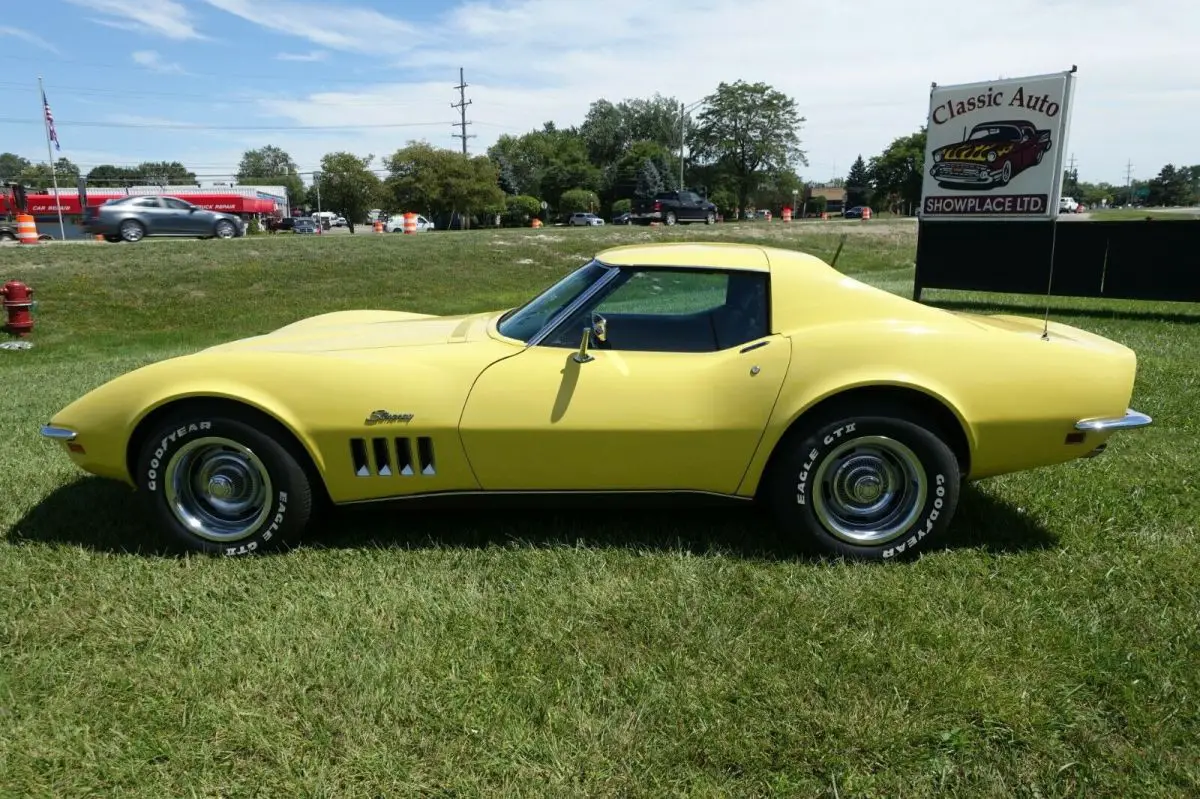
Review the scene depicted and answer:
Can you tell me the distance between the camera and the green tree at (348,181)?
5334 centimetres

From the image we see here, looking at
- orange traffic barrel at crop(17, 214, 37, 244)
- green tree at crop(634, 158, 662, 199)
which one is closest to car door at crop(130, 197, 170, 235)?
orange traffic barrel at crop(17, 214, 37, 244)

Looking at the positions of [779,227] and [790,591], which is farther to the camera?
[779,227]

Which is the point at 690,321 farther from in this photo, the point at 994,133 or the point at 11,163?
the point at 11,163

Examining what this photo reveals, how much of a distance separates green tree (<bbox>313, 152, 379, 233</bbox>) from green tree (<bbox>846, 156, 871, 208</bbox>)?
62.0 metres

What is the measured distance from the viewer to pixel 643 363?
318cm

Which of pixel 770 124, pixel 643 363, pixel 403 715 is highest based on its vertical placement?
pixel 770 124

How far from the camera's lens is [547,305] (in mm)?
3539

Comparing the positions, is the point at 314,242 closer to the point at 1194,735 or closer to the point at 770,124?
the point at 1194,735

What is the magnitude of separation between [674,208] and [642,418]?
3376cm

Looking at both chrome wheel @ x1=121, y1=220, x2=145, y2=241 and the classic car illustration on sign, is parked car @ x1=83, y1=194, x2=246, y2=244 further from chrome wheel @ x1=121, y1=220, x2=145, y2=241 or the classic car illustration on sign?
the classic car illustration on sign

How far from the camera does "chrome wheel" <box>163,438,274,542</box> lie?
3221mm

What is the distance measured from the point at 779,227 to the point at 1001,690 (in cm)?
2821

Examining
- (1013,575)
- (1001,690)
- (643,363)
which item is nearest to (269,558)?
(643,363)

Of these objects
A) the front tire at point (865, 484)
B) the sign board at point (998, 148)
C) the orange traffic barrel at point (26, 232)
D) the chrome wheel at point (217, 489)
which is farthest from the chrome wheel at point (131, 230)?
the front tire at point (865, 484)
